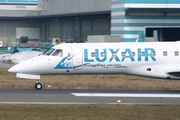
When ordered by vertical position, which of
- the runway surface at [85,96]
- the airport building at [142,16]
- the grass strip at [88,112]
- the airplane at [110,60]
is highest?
the airport building at [142,16]

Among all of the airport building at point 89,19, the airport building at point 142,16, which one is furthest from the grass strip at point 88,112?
the airport building at point 142,16

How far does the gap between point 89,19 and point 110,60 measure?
4853cm

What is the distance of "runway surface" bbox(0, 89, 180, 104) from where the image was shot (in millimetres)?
23141

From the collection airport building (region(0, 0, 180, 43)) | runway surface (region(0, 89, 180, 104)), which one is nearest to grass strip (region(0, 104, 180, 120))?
runway surface (region(0, 89, 180, 104))

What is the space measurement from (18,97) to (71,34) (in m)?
58.5

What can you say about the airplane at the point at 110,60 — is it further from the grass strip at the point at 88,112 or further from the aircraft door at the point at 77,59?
the grass strip at the point at 88,112

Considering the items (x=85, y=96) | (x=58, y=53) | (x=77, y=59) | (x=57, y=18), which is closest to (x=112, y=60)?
(x=77, y=59)

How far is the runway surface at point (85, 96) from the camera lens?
2314 cm

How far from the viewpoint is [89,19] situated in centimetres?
7712

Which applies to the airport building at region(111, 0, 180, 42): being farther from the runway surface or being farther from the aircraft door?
the runway surface

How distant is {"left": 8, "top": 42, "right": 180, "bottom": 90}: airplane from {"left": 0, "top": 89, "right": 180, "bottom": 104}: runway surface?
3.57 ft

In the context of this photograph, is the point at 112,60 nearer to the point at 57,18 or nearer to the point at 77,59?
the point at 77,59

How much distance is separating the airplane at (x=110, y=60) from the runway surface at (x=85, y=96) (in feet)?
3.57

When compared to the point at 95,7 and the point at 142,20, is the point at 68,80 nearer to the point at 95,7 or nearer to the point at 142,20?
the point at 142,20
